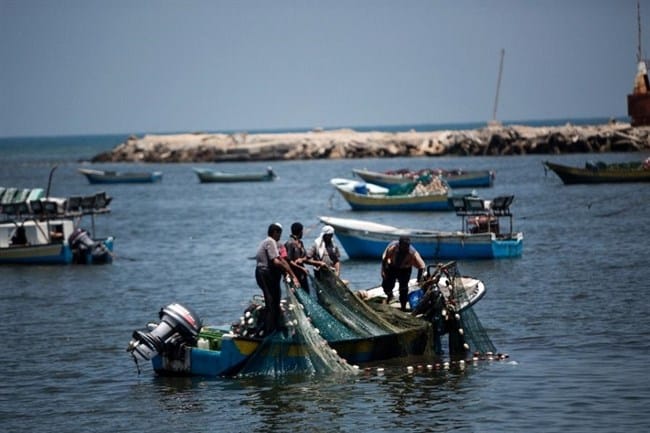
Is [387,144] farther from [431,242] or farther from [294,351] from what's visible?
[294,351]

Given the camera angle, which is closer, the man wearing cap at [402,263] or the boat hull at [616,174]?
the man wearing cap at [402,263]

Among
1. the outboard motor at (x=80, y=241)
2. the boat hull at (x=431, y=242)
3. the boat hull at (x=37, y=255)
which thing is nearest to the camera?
the boat hull at (x=431, y=242)

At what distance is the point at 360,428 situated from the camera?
17.6 metres

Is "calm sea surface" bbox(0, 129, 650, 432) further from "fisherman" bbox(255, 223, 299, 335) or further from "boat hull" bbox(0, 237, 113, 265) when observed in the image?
"fisherman" bbox(255, 223, 299, 335)

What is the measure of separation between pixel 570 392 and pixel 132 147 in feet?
393

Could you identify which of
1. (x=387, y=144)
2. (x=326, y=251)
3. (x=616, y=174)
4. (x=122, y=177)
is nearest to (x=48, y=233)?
(x=326, y=251)

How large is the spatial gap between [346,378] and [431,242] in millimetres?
14733

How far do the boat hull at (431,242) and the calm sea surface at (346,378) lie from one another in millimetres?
402

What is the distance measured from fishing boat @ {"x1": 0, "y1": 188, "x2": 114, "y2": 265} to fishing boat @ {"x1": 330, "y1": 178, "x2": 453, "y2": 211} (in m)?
19.2

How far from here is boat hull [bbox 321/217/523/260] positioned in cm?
3466

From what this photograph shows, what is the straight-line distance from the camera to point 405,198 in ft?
182

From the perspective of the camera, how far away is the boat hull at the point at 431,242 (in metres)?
34.7

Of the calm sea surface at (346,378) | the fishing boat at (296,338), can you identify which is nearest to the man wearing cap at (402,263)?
the fishing boat at (296,338)

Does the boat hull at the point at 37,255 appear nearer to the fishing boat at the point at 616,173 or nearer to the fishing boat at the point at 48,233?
the fishing boat at the point at 48,233
